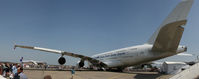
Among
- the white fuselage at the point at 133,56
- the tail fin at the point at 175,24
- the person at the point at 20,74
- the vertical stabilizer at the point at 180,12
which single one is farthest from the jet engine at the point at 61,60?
the person at the point at 20,74

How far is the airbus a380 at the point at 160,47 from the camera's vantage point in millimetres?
13336

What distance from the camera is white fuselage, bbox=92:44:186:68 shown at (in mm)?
17266

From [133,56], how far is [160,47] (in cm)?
489

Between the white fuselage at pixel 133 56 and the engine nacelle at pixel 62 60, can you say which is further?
the engine nacelle at pixel 62 60

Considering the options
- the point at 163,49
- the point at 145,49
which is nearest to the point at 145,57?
the point at 145,49

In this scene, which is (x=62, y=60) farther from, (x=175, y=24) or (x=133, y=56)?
(x=175, y=24)

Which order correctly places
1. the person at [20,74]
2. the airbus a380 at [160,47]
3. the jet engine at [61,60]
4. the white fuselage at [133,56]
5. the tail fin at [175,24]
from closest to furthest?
the person at [20,74] → the tail fin at [175,24] → the airbus a380 at [160,47] → the white fuselage at [133,56] → the jet engine at [61,60]

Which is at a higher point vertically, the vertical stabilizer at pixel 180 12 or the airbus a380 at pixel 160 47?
the vertical stabilizer at pixel 180 12

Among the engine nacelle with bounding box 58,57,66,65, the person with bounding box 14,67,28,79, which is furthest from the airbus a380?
the person with bounding box 14,67,28,79

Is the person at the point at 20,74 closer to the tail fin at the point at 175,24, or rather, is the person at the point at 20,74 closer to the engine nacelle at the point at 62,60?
the tail fin at the point at 175,24

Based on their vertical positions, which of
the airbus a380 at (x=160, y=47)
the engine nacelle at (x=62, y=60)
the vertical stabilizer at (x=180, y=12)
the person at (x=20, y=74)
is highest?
the vertical stabilizer at (x=180, y=12)

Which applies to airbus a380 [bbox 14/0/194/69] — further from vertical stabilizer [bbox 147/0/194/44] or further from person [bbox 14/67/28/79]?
person [bbox 14/67/28/79]

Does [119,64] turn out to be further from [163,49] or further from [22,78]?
[22,78]

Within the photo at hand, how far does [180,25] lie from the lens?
13180mm
